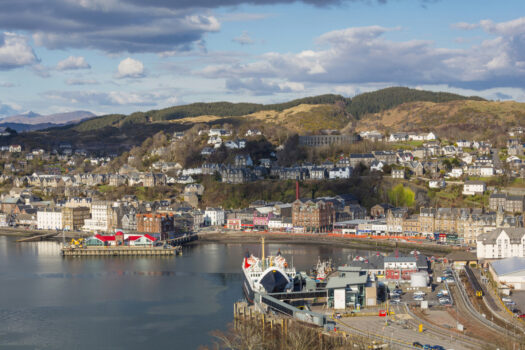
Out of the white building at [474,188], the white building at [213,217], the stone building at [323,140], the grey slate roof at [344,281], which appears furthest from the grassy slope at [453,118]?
the grey slate roof at [344,281]

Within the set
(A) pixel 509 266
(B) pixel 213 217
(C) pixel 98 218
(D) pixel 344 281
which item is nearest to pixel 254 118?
(B) pixel 213 217

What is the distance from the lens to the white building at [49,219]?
4862cm

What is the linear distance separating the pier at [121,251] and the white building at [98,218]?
25.3ft

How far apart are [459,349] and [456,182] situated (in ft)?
105

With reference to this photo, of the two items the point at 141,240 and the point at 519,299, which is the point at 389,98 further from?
the point at 519,299

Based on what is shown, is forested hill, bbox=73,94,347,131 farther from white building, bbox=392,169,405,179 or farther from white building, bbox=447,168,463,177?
white building, bbox=447,168,463,177

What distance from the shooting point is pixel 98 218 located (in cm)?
4719

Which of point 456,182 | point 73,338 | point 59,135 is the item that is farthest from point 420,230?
point 59,135

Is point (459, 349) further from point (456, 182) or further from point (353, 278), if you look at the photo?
point (456, 182)

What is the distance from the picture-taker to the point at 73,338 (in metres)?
21.0

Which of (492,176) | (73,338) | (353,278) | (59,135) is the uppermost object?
→ (59,135)

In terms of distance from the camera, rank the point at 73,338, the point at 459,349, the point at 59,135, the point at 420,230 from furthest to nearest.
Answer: the point at 59,135 < the point at 420,230 < the point at 73,338 < the point at 459,349

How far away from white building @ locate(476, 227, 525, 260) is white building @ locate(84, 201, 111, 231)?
25.3 metres

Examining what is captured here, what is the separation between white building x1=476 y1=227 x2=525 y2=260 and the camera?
30.5 meters
